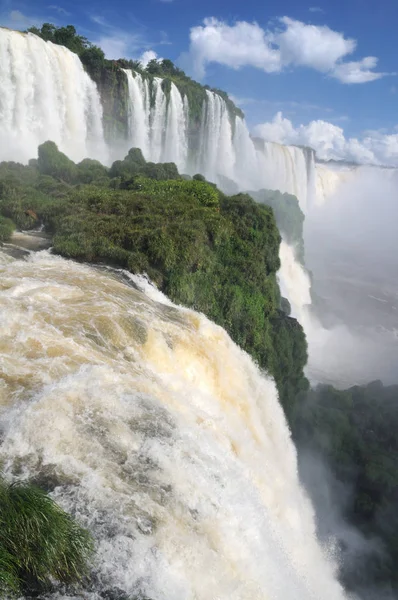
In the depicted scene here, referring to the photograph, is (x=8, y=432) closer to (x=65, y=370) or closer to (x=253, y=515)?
(x=65, y=370)

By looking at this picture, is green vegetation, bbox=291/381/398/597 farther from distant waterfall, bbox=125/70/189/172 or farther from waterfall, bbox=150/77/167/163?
waterfall, bbox=150/77/167/163

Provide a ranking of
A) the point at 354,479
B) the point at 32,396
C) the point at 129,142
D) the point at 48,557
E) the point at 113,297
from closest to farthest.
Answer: the point at 48,557 < the point at 32,396 < the point at 113,297 < the point at 354,479 < the point at 129,142

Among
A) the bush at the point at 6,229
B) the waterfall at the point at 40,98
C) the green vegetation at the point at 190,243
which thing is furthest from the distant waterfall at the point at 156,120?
the bush at the point at 6,229

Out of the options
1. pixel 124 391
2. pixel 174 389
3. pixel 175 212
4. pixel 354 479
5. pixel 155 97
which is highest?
pixel 155 97

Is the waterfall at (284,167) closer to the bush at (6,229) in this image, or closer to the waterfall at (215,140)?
the waterfall at (215,140)

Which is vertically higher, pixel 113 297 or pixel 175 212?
pixel 175 212

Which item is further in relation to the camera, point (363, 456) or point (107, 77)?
point (107, 77)

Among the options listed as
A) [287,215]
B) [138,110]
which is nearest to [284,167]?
[138,110]

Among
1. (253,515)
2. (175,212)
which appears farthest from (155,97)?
(253,515)

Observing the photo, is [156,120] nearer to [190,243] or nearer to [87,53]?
[87,53]
